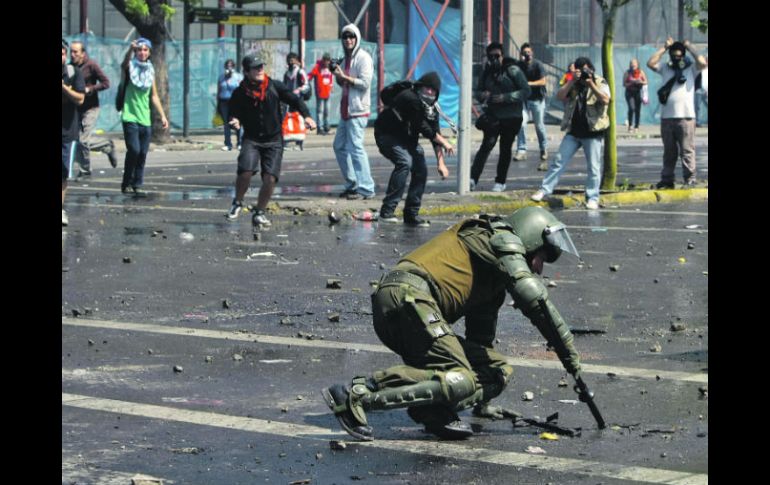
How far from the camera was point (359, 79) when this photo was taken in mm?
18281

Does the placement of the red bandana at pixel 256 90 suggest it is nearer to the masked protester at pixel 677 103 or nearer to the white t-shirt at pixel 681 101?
the masked protester at pixel 677 103

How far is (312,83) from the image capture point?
1379 inches

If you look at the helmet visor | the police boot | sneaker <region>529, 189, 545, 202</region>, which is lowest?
the police boot

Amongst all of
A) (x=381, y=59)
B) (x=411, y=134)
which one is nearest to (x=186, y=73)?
(x=381, y=59)

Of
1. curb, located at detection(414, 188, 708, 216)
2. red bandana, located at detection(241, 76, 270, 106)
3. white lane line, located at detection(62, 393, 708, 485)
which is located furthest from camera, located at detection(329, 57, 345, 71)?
white lane line, located at detection(62, 393, 708, 485)

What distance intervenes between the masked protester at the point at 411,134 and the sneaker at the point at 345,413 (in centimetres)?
870

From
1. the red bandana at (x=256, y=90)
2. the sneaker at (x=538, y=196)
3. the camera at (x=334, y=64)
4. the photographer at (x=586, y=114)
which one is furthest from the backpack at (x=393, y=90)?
the sneaker at (x=538, y=196)

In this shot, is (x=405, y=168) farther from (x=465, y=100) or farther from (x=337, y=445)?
(x=337, y=445)

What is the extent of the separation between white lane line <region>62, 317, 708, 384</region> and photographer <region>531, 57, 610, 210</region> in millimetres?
8556

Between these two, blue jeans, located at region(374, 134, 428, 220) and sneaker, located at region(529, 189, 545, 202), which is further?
sneaker, located at region(529, 189, 545, 202)

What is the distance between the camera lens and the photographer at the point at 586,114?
695 inches

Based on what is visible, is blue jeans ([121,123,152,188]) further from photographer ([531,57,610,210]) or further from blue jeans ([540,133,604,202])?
photographer ([531,57,610,210])

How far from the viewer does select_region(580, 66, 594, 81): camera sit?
1753cm
